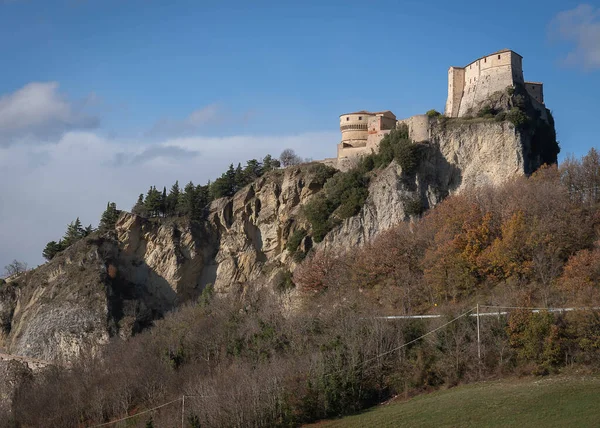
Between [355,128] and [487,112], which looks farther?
[355,128]

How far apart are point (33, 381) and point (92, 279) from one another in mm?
11213

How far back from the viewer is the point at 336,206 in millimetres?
57469

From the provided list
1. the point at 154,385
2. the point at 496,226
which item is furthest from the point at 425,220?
the point at 154,385

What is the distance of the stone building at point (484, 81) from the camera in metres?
55.6

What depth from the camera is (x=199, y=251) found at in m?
64.2

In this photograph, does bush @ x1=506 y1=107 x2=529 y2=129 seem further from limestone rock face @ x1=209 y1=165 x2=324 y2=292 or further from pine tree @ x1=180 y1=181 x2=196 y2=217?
pine tree @ x1=180 y1=181 x2=196 y2=217

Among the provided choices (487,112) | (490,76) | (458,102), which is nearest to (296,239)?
(458,102)

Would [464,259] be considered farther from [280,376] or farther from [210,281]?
[210,281]

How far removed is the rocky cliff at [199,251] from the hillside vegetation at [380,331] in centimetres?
387

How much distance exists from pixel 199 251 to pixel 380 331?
28.7 meters

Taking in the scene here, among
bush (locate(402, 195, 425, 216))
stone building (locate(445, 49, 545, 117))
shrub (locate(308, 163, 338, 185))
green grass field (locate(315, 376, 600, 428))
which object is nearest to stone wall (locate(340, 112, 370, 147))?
shrub (locate(308, 163, 338, 185))

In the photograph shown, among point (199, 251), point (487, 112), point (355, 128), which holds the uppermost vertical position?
point (355, 128)

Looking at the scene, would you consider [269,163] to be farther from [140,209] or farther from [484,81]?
[484,81]

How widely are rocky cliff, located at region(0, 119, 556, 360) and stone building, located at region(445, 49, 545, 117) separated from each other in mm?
3134
